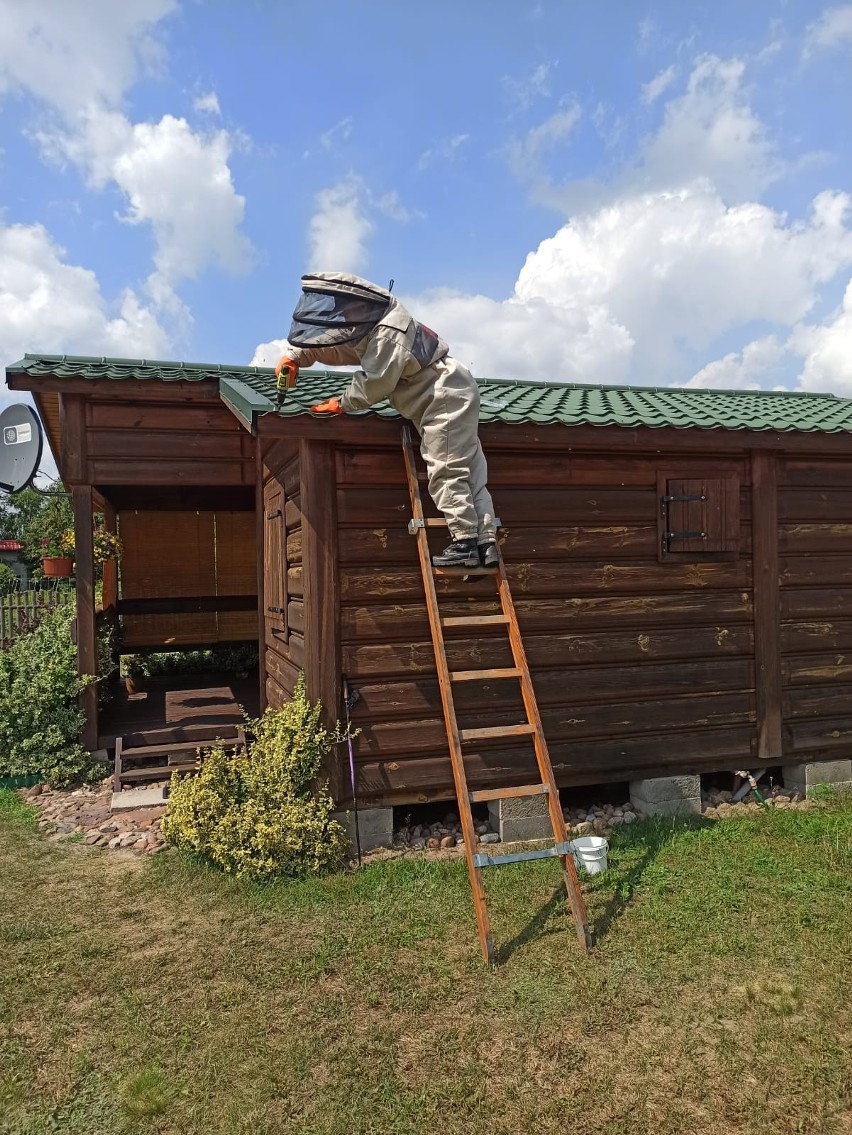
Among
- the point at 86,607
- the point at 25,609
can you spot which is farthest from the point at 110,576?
the point at 86,607

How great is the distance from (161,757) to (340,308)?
17.0 ft

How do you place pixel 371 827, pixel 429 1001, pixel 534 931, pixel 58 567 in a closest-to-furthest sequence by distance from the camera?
1. pixel 429 1001
2. pixel 534 931
3. pixel 371 827
4. pixel 58 567

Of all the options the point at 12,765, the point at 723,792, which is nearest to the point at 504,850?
the point at 723,792

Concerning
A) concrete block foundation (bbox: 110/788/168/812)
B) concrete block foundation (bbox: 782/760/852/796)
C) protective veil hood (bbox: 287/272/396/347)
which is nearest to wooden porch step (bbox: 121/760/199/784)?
concrete block foundation (bbox: 110/788/168/812)

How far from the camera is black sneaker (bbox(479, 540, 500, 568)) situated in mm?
4672

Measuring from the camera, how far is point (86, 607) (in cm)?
725

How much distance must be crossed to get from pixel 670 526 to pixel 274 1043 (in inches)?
177

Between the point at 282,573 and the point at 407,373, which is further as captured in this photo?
the point at 282,573

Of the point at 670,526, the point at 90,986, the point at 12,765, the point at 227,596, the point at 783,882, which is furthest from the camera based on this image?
the point at 227,596

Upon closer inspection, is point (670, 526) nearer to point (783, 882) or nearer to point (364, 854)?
point (783, 882)

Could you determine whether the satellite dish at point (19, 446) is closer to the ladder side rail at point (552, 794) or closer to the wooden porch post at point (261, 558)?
the wooden porch post at point (261, 558)

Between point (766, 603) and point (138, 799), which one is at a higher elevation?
point (766, 603)

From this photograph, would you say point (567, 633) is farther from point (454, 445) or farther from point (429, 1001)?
point (429, 1001)

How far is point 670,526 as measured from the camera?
5.98 m
